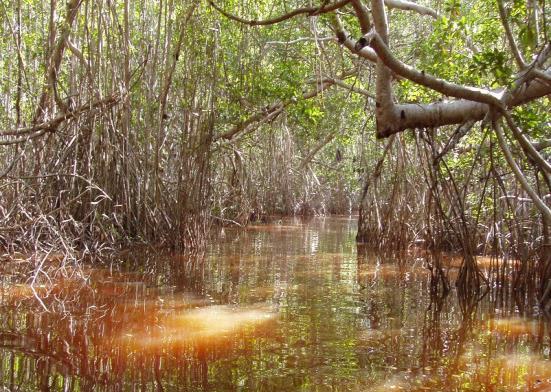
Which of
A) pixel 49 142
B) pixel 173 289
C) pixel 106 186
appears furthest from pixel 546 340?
pixel 49 142

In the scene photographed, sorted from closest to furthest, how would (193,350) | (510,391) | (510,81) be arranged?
(510,391) → (193,350) → (510,81)

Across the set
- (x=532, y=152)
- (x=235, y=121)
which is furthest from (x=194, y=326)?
(x=235, y=121)

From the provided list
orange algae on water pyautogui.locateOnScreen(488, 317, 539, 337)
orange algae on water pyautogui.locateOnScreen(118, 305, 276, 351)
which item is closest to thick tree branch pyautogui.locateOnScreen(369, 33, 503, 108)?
orange algae on water pyautogui.locateOnScreen(488, 317, 539, 337)

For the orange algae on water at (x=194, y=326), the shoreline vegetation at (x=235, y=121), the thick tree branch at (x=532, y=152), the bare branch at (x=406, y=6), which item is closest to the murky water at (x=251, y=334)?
the orange algae on water at (x=194, y=326)

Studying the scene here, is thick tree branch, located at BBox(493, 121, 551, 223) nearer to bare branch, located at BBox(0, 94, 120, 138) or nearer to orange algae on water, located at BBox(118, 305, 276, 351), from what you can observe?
orange algae on water, located at BBox(118, 305, 276, 351)

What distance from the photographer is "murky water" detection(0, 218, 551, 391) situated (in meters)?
2.68

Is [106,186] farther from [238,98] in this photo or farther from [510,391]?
[510,391]

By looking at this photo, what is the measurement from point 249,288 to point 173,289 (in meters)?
0.64

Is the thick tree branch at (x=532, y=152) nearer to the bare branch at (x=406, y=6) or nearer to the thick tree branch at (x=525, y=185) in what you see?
the thick tree branch at (x=525, y=185)

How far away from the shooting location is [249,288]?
4.94 m

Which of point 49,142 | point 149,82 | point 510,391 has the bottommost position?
point 510,391

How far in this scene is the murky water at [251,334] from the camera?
268cm

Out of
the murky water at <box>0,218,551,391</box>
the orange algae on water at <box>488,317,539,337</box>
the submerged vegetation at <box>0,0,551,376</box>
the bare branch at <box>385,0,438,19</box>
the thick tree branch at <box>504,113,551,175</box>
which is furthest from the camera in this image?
the bare branch at <box>385,0,438,19</box>

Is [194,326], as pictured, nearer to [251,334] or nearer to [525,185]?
[251,334]
